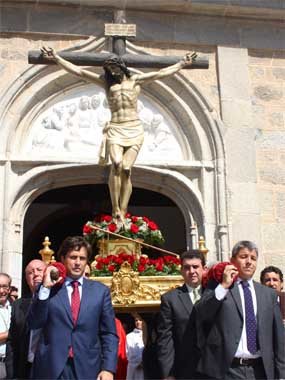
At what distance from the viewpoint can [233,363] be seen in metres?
3.88

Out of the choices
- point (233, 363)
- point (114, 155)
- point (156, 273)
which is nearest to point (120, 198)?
point (114, 155)

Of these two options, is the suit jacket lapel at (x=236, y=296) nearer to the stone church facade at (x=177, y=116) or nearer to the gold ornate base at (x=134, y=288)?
the gold ornate base at (x=134, y=288)

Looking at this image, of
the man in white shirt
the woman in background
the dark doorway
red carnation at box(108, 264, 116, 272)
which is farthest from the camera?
the dark doorway

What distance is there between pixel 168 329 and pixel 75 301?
0.75 m

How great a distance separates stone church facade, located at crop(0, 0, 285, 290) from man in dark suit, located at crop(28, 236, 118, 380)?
5.42m

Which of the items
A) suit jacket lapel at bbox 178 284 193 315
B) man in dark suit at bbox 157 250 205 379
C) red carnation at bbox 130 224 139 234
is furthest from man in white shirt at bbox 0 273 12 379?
red carnation at bbox 130 224 139 234

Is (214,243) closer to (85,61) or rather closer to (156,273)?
(156,273)

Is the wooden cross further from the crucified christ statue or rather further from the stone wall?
the stone wall

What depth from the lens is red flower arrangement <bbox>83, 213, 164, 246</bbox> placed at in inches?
283

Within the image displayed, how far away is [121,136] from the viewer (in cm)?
751

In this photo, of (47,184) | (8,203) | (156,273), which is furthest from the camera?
(47,184)

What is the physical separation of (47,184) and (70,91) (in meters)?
1.65

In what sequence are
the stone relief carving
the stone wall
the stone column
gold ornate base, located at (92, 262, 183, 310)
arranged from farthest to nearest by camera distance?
the stone relief carving, the stone wall, the stone column, gold ornate base, located at (92, 262, 183, 310)

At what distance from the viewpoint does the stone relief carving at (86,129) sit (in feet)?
32.3
